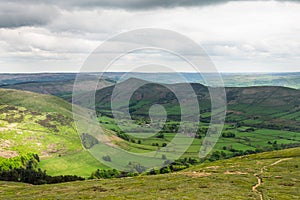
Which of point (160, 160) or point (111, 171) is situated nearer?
point (111, 171)

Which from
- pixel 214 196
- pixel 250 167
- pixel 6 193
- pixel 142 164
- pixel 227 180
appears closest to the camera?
pixel 214 196

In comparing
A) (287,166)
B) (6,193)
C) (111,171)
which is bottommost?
(111,171)

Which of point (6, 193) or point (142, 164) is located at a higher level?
point (6, 193)

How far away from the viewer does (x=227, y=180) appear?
70938 millimetres

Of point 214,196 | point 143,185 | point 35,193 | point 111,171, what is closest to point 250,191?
point 214,196

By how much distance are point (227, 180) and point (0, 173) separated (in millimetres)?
137388

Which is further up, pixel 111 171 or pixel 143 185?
pixel 143 185

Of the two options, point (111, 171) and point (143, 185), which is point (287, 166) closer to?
point (143, 185)

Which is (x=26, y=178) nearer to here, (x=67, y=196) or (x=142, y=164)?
(x=142, y=164)

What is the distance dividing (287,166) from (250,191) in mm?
31194

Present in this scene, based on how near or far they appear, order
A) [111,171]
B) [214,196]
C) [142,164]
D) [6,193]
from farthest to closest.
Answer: [142,164]
[111,171]
[6,193]
[214,196]

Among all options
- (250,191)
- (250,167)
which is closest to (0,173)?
(250,167)

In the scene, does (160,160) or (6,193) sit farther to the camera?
(160,160)

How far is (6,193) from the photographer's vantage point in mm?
81062
